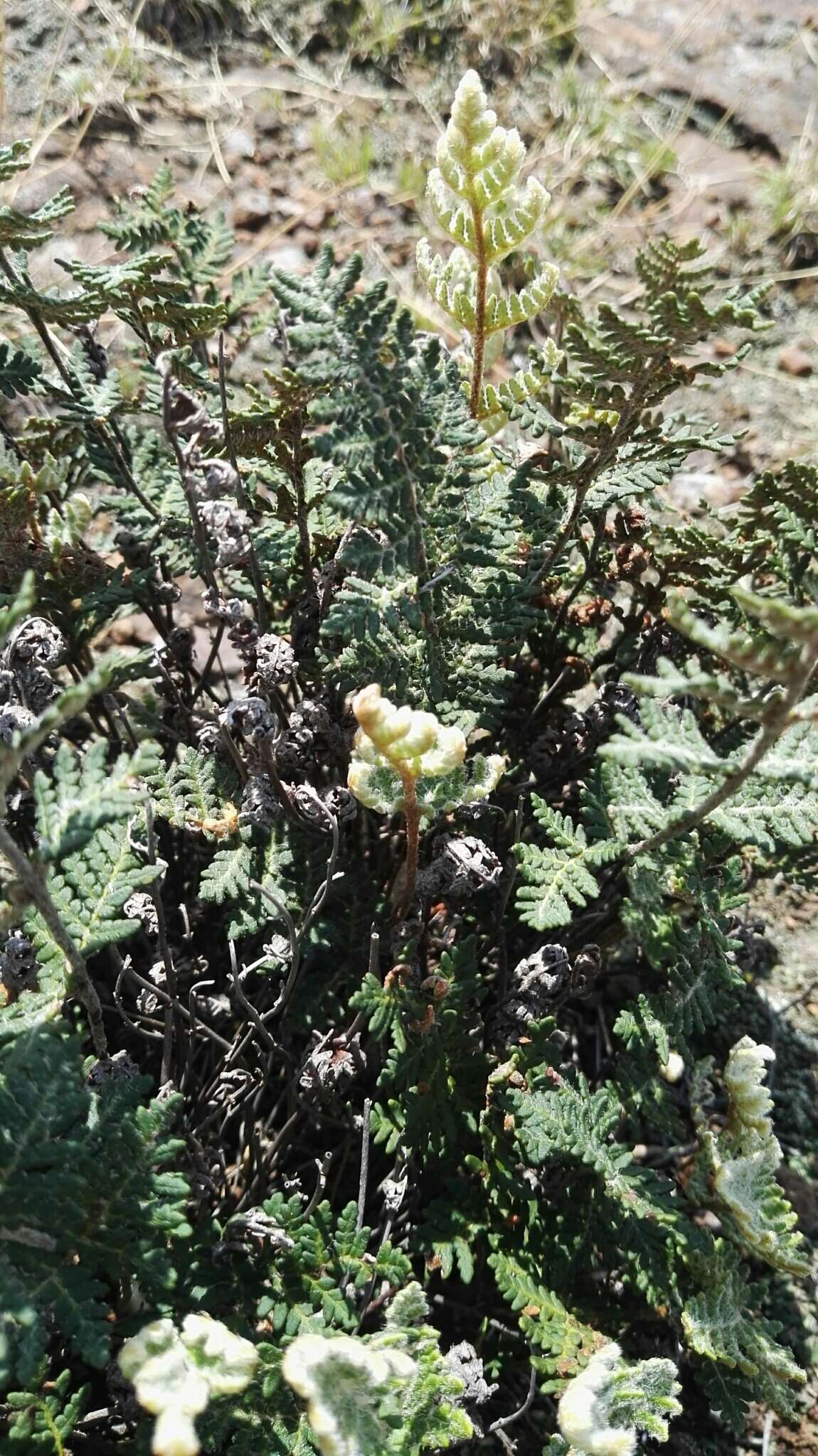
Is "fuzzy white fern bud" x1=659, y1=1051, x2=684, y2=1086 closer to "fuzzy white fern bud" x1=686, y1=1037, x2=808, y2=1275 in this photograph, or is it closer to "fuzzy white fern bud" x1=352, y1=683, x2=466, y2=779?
"fuzzy white fern bud" x1=686, y1=1037, x2=808, y2=1275

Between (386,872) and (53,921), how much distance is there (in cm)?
93

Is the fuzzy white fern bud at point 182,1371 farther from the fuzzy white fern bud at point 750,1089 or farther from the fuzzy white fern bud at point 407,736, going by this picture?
the fuzzy white fern bud at point 750,1089

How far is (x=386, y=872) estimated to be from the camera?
2203 mm

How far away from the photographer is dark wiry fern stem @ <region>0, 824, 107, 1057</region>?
1.27 m

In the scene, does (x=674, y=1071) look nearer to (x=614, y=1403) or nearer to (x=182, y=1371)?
(x=614, y=1403)

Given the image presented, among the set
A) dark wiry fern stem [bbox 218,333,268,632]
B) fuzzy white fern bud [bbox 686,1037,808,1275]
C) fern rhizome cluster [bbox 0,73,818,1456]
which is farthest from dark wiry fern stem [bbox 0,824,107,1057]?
fuzzy white fern bud [bbox 686,1037,808,1275]

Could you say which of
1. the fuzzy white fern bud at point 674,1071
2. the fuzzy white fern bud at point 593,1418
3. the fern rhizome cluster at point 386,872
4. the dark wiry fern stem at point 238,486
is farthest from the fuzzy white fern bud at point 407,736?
the fuzzy white fern bud at point 674,1071

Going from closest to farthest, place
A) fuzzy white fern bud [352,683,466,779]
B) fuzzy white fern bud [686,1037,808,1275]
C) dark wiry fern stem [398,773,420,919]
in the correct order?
fuzzy white fern bud [352,683,466,779]
dark wiry fern stem [398,773,420,919]
fuzzy white fern bud [686,1037,808,1275]

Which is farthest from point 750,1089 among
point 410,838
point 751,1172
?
point 410,838

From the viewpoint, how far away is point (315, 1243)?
1627 mm

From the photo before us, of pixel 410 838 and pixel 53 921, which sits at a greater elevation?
pixel 410 838

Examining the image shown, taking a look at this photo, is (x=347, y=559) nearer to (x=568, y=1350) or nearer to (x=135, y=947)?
(x=135, y=947)

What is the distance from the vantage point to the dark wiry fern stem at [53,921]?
4.17 ft

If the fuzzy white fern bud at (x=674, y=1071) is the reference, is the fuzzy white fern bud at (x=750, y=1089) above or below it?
below
